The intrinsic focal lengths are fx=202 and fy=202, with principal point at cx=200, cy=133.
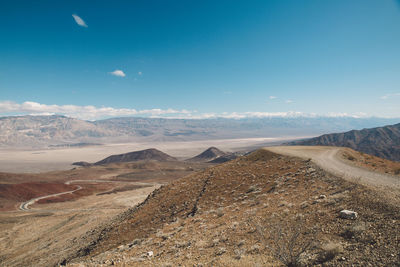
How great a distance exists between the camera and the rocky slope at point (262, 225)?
796cm

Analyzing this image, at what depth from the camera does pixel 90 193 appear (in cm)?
8606

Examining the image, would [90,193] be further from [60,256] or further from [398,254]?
[398,254]

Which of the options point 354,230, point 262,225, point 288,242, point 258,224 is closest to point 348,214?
point 354,230

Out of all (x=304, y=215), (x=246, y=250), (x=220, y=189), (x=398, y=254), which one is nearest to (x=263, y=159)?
(x=220, y=189)

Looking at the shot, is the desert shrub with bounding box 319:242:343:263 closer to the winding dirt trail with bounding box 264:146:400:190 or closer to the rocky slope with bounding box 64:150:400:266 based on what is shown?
the rocky slope with bounding box 64:150:400:266

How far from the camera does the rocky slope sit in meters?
7.96

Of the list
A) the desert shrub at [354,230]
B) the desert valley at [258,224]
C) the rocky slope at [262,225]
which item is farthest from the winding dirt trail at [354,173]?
the desert shrub at [354,230]

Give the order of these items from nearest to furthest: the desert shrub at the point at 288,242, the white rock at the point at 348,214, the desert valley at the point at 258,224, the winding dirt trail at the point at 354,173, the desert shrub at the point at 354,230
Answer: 1. the desert shrub at the point at 288,242
2. the desert valley at the point at 258,224
3. the desert shrub at the point at 354,230
4. the white rock at the point at 348,214
5. the winding dirt trail at the point at 354,173

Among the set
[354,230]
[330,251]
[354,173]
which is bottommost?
[330,251]

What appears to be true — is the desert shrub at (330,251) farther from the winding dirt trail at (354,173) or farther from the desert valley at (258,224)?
the winding dirt trail at (354,173)

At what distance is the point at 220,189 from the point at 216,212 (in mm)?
5118

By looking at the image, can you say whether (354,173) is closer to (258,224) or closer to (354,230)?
(354,230)

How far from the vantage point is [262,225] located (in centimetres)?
1184

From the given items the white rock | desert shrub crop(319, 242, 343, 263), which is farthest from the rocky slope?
the white rock
